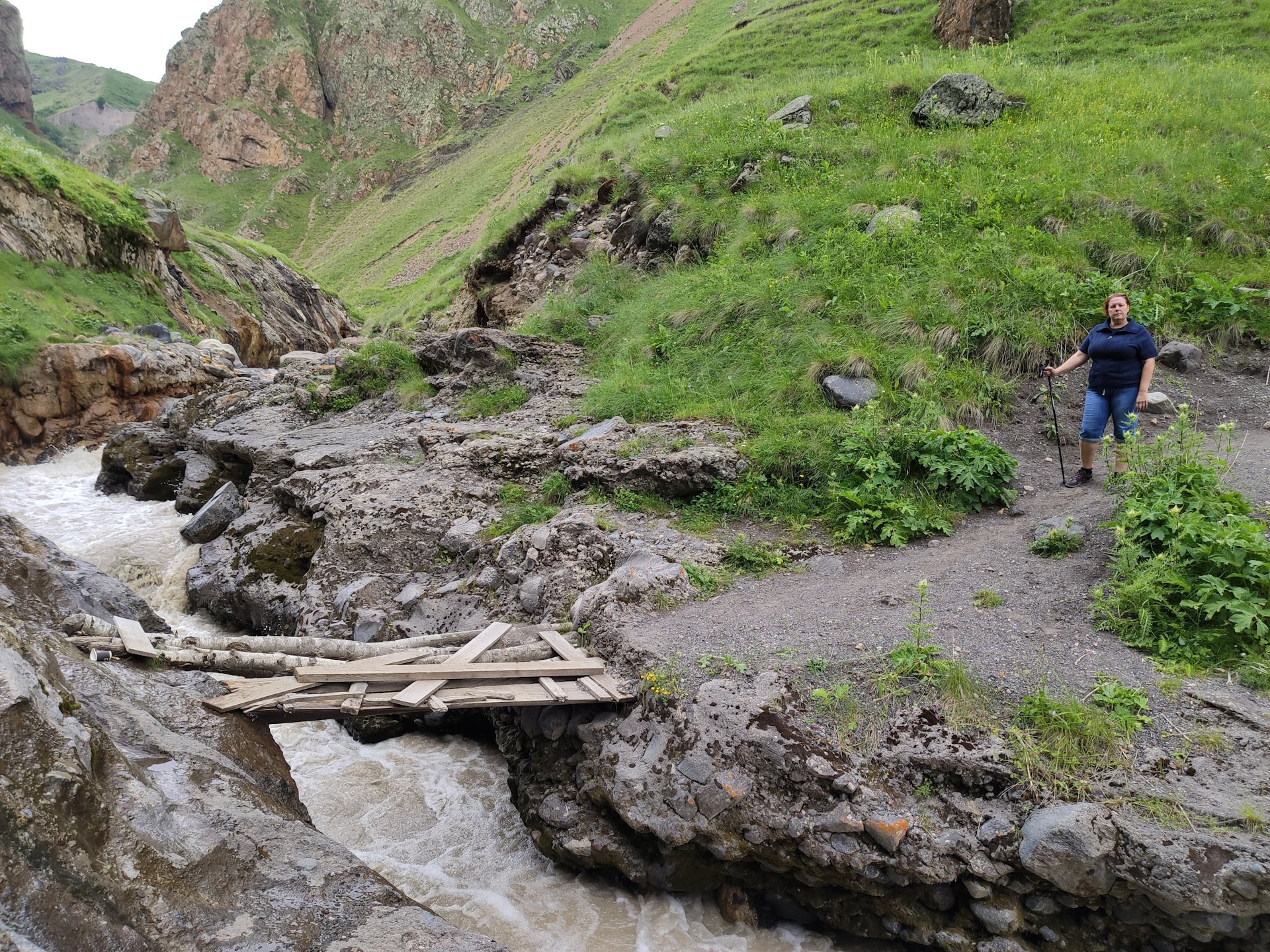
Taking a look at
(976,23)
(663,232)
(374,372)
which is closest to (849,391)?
(663,232)

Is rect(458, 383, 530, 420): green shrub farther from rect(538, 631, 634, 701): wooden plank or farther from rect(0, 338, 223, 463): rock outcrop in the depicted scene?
rect(0, 338, 223, 463): rock outcrop

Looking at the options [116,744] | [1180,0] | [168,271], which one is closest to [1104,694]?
[116,744]

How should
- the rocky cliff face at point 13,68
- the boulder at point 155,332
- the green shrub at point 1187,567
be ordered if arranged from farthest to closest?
the rocky cliff face at point 13,68 < the boulder at point 155,332 < the green shrub at point 1187,567

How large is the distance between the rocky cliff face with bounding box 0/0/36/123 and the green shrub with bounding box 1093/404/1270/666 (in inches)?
4603

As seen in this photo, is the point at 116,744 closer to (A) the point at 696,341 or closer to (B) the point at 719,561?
(B) the point at 719,561

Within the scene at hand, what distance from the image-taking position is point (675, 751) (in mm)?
4555

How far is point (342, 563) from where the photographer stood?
26.7 ft

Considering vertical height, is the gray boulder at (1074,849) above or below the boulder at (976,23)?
below

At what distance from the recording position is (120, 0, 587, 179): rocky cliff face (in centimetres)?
8262

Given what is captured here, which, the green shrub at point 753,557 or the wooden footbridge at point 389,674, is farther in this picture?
the green shrub at point 753,557

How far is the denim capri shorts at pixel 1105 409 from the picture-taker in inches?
271

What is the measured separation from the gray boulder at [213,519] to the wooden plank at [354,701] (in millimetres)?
6346

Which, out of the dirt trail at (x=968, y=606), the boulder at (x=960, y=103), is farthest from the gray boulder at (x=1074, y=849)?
the boulder at (x=960, y=103)

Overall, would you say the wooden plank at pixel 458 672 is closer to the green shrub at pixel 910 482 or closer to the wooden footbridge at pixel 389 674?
the wooden footbridge at pixel 389 674
